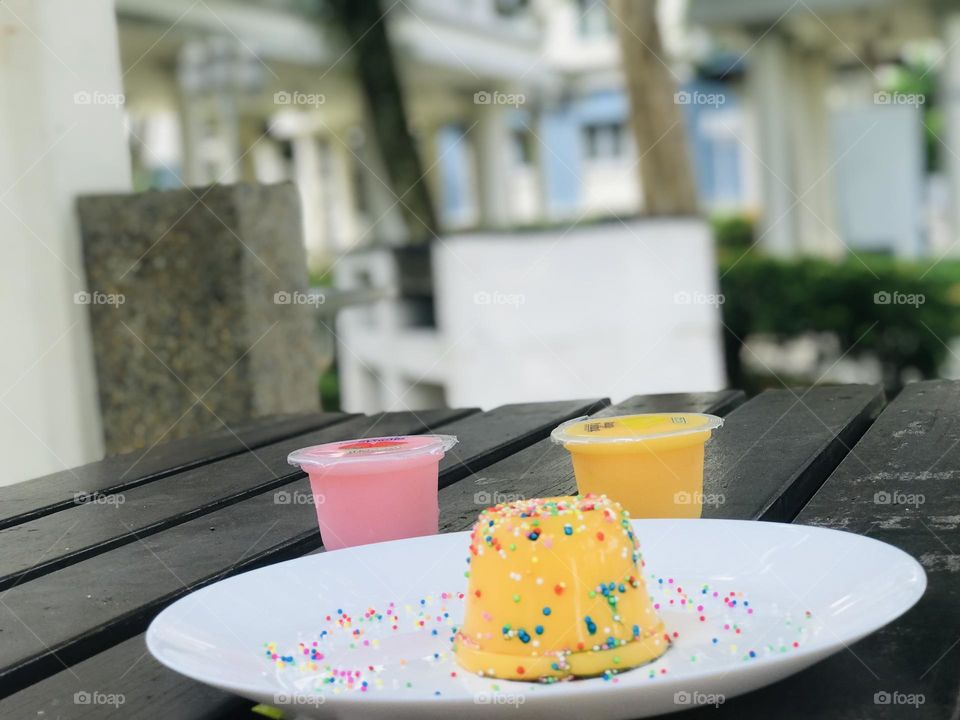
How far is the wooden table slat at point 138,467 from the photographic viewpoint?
1828 millimetres

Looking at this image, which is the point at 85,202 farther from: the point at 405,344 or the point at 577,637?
the point at 405,344

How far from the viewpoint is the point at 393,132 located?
417 inches

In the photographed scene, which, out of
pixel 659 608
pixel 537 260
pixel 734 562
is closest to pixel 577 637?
pixel 659 608

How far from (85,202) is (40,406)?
1.94ft

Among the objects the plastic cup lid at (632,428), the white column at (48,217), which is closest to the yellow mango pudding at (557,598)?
the plastic cup lid at (632,428)

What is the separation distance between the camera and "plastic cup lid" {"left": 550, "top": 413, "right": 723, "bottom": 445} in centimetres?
129

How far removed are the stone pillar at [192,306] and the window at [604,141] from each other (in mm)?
23157

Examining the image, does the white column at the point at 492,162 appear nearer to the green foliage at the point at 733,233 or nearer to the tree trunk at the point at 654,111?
the green foliage at the point at 733,233

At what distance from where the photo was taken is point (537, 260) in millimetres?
6832

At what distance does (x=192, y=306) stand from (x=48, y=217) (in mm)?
481

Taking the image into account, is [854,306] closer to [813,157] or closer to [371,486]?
[813,157]

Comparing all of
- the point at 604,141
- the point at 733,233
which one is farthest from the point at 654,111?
the point at 604,141

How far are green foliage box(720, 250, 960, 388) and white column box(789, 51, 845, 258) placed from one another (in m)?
3.41

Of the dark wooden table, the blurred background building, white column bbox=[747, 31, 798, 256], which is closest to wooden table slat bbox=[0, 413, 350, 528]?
the dark wooden table
